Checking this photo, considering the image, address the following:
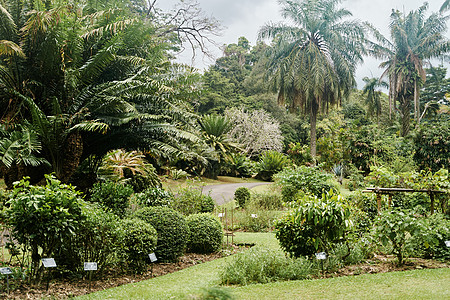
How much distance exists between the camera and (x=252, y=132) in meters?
31.5

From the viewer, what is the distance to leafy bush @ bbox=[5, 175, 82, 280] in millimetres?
4438

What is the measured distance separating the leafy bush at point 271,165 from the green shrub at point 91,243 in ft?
68.8

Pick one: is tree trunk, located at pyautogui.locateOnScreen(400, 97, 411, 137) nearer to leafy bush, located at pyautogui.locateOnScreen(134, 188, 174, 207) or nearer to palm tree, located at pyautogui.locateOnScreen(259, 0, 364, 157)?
palm tree, located at pyautogui.locateOnScreen(259, 0, 364, 157)

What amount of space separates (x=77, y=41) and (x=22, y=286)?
5766 millimetres

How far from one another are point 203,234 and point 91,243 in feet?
9.22

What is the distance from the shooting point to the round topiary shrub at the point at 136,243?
565 centimetres

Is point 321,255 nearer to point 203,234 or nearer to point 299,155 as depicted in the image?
point 203,234

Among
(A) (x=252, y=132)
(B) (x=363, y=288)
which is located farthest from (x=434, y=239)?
(A) (x=252, y=132)

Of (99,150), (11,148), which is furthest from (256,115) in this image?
(11,148)

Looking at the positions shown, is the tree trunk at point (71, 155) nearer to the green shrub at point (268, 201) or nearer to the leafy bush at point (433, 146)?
the green shrub at point (268, 201)

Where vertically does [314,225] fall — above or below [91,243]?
above

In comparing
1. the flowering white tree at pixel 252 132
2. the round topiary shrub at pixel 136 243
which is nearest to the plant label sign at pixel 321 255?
the round topiary shrub at pixel 136 243

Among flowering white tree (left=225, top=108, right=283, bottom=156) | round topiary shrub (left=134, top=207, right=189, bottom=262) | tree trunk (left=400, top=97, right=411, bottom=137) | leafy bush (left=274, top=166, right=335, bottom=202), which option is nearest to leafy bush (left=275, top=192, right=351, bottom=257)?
round topiary shrub (left=134, top=207, right=189, bottom=262)

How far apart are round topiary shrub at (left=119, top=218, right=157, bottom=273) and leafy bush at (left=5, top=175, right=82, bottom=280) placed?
0.99 metres
